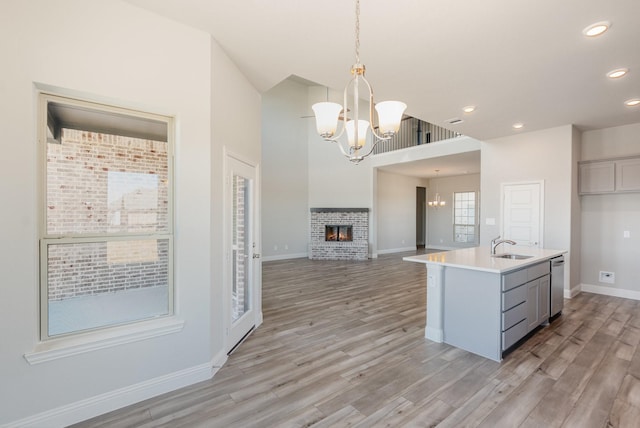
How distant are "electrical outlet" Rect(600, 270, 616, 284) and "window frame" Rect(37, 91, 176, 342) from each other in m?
6.63

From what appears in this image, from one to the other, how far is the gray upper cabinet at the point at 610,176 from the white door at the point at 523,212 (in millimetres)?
700

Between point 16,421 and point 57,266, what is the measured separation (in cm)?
93

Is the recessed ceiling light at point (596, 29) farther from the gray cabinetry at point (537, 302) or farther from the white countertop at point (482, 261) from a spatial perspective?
the gray cabinetry at point (537, 302)

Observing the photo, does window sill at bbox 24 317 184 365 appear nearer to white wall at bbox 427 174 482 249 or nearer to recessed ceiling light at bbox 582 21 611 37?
recessed ceiling light at bbox 582 21 611 37

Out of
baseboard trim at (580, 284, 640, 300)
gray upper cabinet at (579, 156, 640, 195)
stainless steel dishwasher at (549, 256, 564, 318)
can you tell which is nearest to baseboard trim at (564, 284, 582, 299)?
baseboard trim at (580, 284, 640, 300)

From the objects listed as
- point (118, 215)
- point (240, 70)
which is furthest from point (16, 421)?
point (240, 70)

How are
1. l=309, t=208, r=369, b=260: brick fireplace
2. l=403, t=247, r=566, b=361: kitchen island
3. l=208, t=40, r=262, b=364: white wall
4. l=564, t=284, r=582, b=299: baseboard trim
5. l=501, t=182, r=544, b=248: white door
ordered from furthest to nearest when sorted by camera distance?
l=309, t=208, r=369, b=260: brick fireplace, l=501, t=182, r=544, b=248: white door, l=564, t=284, r=582, b=299: baseboard trim, l=403, t=247, r=566, b=361: kitchen island, l=208, t=40, r=262, b=364: white wall

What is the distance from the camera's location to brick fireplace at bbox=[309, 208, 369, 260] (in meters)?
8.76

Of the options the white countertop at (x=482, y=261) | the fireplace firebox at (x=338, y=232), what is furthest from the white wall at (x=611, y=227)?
the fireplace firebox at (x=338, y=232)

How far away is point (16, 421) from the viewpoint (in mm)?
1771

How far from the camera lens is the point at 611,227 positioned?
4.96 metres

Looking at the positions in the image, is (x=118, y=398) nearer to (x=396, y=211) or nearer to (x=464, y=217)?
(x=396, y=211)

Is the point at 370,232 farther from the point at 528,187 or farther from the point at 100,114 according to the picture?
the point at 100,114

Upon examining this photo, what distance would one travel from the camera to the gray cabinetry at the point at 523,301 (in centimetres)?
283
